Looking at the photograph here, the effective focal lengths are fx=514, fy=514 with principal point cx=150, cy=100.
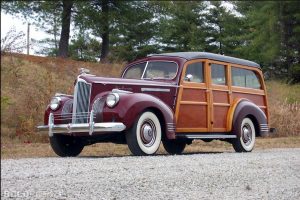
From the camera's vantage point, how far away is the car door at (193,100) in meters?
9.45

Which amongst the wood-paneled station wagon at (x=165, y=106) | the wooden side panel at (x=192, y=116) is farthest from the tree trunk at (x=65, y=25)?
the wooden side panel at (x=192, y=116)

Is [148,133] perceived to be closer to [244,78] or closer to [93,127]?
[93,127]

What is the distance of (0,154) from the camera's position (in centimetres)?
116

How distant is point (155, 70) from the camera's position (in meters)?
9.99

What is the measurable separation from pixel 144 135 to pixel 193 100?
196 centimetres

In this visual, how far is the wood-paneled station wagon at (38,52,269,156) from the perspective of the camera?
7.98m

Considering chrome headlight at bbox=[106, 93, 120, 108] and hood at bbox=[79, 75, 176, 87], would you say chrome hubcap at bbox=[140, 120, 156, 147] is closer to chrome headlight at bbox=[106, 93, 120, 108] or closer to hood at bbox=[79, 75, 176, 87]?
chrome headlight at bbox=[106, 93, 120, 108]

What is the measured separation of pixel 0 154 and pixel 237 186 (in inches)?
A: 174

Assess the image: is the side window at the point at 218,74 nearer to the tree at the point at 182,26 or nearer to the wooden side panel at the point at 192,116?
the wooden side panel at the point at 192,116

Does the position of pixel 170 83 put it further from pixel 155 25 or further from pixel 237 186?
pixel 155 25

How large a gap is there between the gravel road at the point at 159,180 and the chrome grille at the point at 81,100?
2.52 m

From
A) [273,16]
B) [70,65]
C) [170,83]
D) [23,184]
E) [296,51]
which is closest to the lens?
[23,184]

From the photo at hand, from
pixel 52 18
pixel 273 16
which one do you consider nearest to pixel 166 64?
pixel 273 16

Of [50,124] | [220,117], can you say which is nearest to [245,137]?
[220,117]
